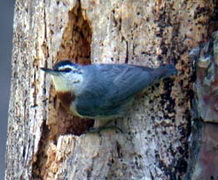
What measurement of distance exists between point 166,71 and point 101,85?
0.36 meters

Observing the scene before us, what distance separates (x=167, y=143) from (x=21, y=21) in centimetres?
109

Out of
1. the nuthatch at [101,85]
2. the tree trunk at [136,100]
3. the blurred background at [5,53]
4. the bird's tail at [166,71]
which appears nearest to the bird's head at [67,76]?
the nuthatch at [101,85]

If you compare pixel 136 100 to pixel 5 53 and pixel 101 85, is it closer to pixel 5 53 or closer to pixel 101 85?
pixel 101 85

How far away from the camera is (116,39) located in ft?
13.9

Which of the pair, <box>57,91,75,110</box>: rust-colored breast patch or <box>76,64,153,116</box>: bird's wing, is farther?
<box>57,91,75,110</box>: rust-colored breast patch

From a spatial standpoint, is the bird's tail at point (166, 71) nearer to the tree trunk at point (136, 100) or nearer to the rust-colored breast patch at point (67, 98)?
the tree trunk at point (136, 100)

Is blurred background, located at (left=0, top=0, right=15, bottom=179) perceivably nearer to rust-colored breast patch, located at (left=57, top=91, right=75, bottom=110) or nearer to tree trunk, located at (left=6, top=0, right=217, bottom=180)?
tree trunk, located at (left=6, top=0, right=217, bottom=180)

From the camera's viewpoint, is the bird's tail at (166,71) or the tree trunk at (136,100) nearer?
the bird's tail at (166,71)

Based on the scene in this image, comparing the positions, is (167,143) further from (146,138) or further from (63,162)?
(63,162)

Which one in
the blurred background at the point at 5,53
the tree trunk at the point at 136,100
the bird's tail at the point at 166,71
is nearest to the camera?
the bird's tail at the point at 166,71

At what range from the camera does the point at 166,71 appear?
407 centimetres

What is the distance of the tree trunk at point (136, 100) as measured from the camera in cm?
416

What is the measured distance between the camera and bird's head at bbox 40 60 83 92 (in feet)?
13.7

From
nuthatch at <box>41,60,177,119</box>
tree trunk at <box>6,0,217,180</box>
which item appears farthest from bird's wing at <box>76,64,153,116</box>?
tree trunk at <box>6,0,217,180</box>
